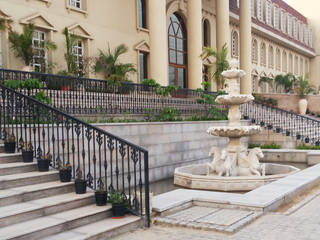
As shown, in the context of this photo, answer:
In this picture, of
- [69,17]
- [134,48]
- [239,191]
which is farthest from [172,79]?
[239,191]

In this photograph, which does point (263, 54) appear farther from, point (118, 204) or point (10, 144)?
point (118, 204)

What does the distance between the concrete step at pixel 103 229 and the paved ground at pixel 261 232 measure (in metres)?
0.13

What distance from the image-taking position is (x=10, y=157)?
7.15 meters

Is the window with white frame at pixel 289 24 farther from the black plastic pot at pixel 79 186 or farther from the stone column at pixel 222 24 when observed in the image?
the black plastic pot at pixel 79 186

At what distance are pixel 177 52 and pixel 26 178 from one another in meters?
22.1

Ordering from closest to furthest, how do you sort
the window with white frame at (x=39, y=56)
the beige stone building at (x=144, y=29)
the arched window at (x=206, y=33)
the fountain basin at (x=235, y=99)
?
the fountain basin at (x=235, y=99) < the window with white frame at (x=39, y=56) < the beige stone building at (x=144, y=29) < the arched window at (x=206, y=33)

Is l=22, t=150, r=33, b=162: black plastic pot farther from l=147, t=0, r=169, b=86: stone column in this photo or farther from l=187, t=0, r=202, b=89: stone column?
l=187, t=0, r=202, b=89: stone column

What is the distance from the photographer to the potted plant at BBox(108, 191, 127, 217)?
646 centimetres

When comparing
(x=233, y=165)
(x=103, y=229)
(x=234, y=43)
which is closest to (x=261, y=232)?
(x=103, y=229)

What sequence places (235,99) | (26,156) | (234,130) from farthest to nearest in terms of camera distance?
(235,99) < (234,130) < (26,156)

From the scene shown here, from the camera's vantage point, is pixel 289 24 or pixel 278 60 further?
pixel 289 24

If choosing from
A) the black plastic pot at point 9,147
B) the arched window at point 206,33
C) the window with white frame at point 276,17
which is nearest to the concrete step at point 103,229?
the black plastic pot at point 9,147

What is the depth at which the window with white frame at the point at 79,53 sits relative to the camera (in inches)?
717

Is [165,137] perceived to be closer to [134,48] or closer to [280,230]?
[280,230]
